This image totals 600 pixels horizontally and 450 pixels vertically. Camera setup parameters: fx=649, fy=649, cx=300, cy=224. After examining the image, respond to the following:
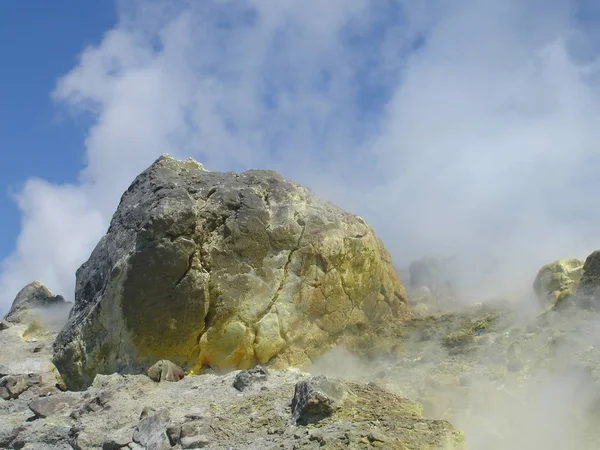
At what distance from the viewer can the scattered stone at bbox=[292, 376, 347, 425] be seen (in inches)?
277

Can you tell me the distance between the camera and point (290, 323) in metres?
11.1

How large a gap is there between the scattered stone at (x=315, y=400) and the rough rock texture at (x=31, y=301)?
44.2ft

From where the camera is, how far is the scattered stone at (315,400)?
7043mm

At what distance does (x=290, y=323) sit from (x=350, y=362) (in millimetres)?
1332

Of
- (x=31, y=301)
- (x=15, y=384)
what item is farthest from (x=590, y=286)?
(x=31, y=301)

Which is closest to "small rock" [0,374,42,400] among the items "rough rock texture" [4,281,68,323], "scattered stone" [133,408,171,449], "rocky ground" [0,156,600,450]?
"rocky ground" [0,156,600,450]

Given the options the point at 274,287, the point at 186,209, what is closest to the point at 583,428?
the point at 274,287

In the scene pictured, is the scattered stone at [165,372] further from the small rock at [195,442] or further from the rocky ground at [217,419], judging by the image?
the small rock at [195,442]

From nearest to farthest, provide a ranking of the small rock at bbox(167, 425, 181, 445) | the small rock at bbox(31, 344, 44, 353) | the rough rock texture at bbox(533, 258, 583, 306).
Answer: the small rock at bbox(167, 425, 181, 445) → the rough rock texture at bbox(533, 258, 583, 306) → the small rock at bbox(31, 344, 44, 353)

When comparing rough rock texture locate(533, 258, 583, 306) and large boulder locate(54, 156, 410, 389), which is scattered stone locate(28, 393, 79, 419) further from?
rough rock texture locate(533, 258, 583, 306)

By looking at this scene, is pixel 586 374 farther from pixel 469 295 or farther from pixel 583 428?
pixel 469 295

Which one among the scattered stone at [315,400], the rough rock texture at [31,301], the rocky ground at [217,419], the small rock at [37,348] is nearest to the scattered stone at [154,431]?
the rocky ground at [217,419]

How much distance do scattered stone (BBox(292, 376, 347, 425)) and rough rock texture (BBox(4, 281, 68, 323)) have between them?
530 inches

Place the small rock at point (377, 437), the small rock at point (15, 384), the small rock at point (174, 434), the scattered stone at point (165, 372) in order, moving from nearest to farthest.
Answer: the small rock at point (377, 437), the small rock at point (174, 434), the scattered stone at point (165, 372), the small rock at point (15, 384)
